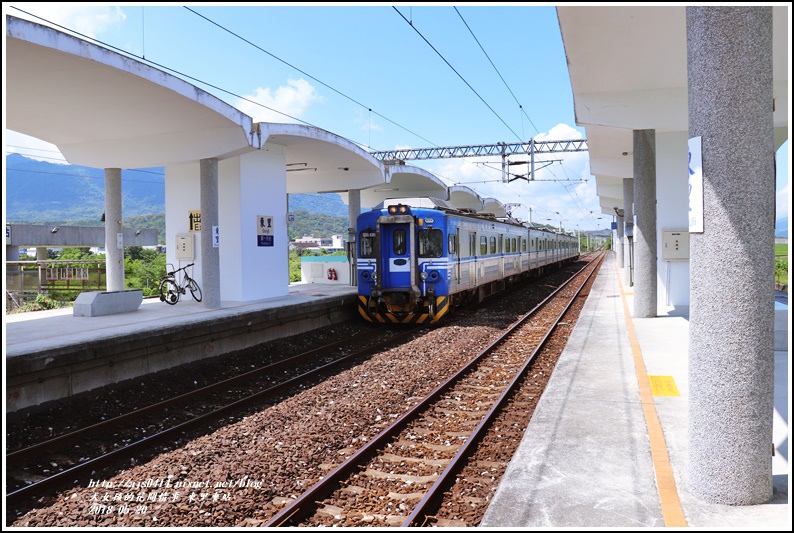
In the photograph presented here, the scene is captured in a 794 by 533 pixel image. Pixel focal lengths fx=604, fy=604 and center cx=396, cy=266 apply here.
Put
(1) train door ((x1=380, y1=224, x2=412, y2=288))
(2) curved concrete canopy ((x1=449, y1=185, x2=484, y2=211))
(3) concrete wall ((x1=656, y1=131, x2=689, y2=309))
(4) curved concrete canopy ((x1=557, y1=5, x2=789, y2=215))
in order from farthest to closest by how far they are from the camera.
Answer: (2) curved concrete canopy ((x1=449, y1=185, x2=484, y2=211)) → (1) train door ((x1=380, y1=224, x2=412, y2=288)) → (3) concrete wall ((x1=656, y1=131, x2=689, y2=309)) → (4) curved concrete canopy ((x1=557, y1=5, x2=789, y2=215))

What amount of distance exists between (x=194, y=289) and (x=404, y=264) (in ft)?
17.5

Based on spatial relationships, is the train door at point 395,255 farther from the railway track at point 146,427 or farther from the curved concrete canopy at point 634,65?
the curved concrete canopy at point 634,65

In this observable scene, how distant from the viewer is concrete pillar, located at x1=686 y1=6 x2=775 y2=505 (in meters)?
3.78

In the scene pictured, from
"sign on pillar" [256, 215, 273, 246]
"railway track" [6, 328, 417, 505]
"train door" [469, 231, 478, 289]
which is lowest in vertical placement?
"railway track" [6, 328, 417, 505]

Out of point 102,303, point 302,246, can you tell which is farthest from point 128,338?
point 302,246

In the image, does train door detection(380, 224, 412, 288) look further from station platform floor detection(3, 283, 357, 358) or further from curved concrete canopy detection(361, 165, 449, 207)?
curved concrete canopy detection(361, 165, 449, 207)

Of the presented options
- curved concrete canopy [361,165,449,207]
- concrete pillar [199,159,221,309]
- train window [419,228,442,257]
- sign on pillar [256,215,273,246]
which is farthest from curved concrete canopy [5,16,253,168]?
curved concrete canopy [361,165,449,207]

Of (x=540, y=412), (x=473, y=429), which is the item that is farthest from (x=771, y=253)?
(x=473, y=429)

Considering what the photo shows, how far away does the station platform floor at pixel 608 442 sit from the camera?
157 inches

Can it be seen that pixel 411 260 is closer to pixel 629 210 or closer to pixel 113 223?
pixel 113 223

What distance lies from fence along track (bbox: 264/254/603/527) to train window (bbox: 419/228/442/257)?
4.69m

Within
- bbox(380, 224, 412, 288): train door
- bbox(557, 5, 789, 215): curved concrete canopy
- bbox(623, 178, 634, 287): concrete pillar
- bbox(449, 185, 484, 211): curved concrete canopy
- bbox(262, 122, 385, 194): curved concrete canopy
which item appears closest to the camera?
bbox(557, 5, 789, 215): curved concrete canopy

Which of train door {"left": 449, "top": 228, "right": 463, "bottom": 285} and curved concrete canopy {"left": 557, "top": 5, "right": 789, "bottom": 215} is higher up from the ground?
curved concrete canopy {"left": 557, "top": 5, "right": 789, "bottom": 215}

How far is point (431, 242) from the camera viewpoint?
1408 cm
